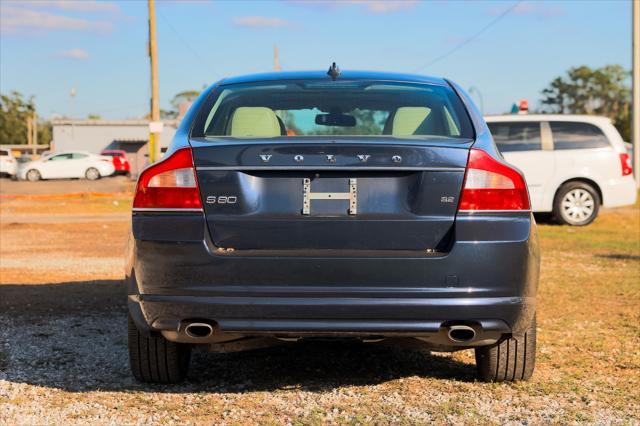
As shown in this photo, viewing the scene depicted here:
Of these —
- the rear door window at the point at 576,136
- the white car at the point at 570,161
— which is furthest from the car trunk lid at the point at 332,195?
the rear door window at the point at 576,136

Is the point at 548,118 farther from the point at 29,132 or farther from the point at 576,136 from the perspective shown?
the point at 29,132

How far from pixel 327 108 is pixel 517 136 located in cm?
1142

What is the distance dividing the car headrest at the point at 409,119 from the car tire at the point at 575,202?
11.5 m

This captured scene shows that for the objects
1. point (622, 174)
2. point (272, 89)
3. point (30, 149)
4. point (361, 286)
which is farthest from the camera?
point (30, 149)

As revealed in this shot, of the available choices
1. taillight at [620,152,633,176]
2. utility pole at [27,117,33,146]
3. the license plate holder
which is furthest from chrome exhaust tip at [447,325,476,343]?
utility pole at [27,117,33,146]

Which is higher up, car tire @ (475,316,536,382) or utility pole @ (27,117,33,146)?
utility pole @ (27,117,33,146)

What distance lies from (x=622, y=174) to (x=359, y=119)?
11555 millimetres

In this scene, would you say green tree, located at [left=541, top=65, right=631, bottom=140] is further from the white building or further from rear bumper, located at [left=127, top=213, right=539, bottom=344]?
rear bumper, located at [left=127, top=213, right=539, bottom=344]

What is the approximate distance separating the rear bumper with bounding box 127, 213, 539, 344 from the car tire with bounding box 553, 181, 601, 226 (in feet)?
39.8

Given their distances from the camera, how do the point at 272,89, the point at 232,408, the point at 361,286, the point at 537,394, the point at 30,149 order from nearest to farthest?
the point at 361,286 < the point at 232,408 < the point at 537,394 < the point at 272,89 < the point at 30,149

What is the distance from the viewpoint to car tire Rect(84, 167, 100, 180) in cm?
4203

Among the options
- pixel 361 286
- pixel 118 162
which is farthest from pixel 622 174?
pixel 118 162

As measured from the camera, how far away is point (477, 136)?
4.31 metres

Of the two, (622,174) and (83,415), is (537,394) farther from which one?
(622,174)
